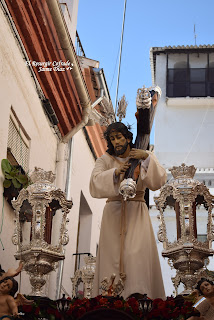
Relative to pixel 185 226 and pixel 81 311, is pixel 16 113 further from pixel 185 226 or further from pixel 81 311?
pixel 81 311

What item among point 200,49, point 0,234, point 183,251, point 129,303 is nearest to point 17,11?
point 0,234

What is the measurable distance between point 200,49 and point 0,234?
15500 mm

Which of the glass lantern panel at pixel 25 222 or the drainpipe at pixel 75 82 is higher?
the drainpipe at pixel 75 82

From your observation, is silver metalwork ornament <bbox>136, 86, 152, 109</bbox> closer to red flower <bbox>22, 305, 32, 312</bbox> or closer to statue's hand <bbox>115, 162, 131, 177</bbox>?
statue's hand <bbox>115, 162, 131, 177</bbox>

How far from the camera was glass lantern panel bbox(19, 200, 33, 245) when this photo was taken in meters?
5.62

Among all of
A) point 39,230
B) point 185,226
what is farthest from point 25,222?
point 185,226

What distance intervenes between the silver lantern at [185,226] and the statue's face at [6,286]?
128 centimetres

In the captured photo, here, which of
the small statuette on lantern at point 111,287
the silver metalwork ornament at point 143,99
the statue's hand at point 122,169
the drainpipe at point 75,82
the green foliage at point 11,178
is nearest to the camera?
the small statuette on lantern at point 111,287

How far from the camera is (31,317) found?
473 centimetres

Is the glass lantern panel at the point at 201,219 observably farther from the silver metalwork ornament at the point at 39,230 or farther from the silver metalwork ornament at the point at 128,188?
the silver metalwork ornament at the point at 39,230

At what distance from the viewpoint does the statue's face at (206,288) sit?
4.68m

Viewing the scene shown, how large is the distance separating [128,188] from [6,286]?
1.17 m

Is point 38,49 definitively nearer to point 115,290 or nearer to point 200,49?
point 115,290

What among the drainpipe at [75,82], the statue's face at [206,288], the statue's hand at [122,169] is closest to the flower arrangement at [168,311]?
the statue's face at [206,288]
